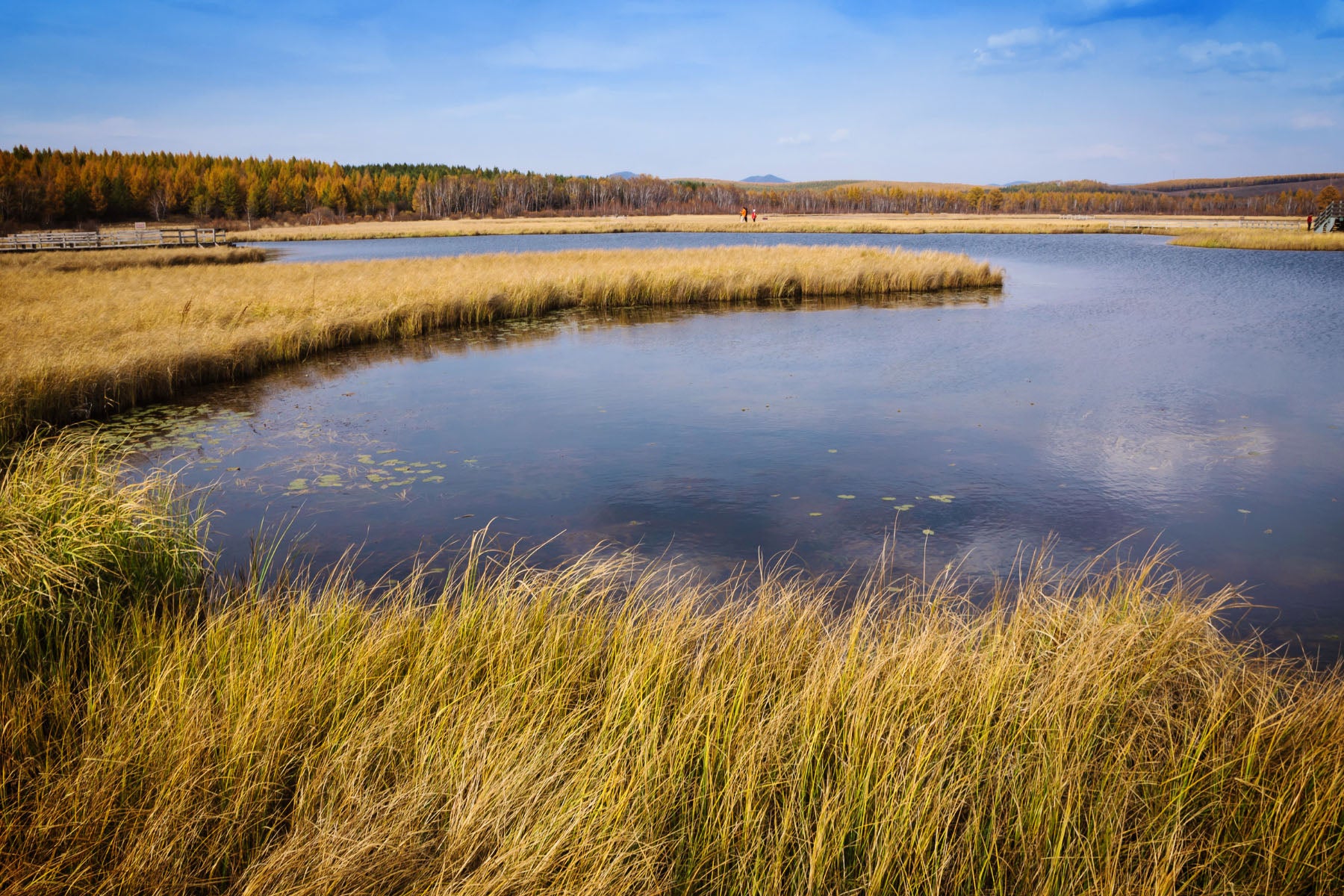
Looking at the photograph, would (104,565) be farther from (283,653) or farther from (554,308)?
(554,308)

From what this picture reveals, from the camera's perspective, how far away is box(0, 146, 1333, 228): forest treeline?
93.7 m

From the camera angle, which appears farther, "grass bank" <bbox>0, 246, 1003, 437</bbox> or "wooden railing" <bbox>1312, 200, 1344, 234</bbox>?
"wooden railing" <bbox>1312, 200, 1344, 234</bbox>

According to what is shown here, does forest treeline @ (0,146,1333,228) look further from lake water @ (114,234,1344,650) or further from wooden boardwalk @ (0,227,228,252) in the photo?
lake water @ (114,234,1344,650)

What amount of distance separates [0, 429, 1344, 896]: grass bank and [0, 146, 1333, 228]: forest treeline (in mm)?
96532

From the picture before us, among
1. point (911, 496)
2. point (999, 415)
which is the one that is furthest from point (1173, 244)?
point (911, 496)

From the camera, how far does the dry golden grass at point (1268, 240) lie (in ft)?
144

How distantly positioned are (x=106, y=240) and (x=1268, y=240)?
64.7m

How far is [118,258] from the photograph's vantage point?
3150 cm

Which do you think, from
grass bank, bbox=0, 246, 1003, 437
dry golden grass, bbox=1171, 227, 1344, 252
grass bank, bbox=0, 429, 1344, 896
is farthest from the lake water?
dry golden grass, bbox=1171, 227, 1344, 252

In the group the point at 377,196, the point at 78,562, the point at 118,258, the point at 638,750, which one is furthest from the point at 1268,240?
the point at 377,196

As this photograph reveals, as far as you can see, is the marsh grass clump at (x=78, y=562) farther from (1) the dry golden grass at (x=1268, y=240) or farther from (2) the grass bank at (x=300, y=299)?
(1) the dry golden grass at (x=1268, y=240)

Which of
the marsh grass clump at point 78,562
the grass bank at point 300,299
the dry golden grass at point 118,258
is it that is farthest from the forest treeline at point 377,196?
the marsh grass clump at point 78,562

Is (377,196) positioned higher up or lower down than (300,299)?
higher up

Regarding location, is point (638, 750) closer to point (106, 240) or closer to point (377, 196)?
point (106, 240)
